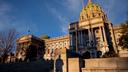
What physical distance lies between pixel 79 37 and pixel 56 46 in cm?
1588

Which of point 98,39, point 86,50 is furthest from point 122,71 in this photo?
point 98,39

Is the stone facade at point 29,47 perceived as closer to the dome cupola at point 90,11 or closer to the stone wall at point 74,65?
the dome cupola at point 90,11

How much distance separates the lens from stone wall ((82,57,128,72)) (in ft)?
34.6

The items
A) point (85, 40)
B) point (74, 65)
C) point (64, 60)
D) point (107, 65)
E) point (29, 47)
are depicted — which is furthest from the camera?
point (29, 47)

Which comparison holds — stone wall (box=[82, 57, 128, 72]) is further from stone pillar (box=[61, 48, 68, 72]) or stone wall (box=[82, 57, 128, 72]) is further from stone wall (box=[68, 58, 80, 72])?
stone pillar (box=[61, 48, 68, 72])

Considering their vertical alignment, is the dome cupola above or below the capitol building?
above

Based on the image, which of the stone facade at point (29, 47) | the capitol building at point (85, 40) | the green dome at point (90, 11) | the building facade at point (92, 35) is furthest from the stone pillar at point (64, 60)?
the green dome at point (90, 11)

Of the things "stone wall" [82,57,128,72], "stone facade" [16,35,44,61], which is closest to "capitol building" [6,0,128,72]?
"stone facade" [16,35,44,61]

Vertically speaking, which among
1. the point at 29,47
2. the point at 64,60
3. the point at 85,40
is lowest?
the point at 64,60

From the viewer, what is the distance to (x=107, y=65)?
36.3ft

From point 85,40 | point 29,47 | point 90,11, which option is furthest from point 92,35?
point 29,47

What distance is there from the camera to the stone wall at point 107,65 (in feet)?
34.6

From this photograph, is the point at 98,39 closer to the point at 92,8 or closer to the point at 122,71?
the point at 92,8

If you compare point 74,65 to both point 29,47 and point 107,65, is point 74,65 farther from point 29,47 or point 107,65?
point 29,47
